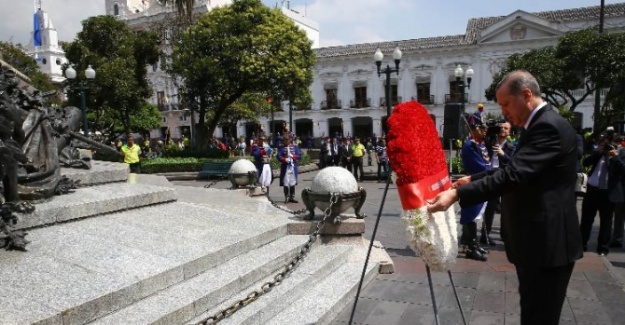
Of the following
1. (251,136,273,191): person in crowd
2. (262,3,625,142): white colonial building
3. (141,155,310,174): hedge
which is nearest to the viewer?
(251,136,273,191): person in crowd

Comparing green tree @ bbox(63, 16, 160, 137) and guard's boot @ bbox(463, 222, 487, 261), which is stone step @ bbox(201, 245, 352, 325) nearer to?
guard's boot @ bbox(463, 222, 487, 261)

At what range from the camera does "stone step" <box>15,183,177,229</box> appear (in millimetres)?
4668

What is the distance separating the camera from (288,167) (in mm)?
11555

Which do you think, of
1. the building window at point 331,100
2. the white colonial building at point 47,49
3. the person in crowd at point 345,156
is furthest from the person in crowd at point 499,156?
the white colonial building at point 47,49

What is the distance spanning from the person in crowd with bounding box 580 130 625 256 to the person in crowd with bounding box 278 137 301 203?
6423mm

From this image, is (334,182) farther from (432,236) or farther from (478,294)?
(432,236)

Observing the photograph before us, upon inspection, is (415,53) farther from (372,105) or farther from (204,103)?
(204,103)

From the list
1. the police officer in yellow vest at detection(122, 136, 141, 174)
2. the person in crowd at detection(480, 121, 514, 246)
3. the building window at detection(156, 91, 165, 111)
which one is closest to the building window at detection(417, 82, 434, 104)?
the building window at detection(156, 91, 165, 111)

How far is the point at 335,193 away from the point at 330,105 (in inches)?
1582

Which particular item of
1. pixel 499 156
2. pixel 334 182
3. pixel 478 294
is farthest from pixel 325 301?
pixel 499 156

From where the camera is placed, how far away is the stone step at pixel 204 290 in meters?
3.41

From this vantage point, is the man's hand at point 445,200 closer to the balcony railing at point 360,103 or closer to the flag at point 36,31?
the balcony railing at point 360,103

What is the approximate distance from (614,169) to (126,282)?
644 cm

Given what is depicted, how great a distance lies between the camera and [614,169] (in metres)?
6.58
